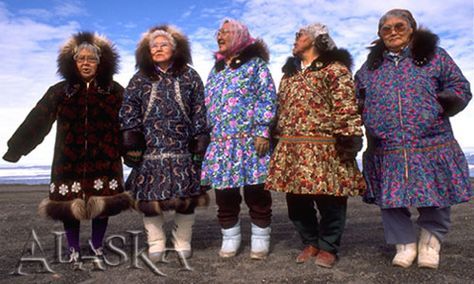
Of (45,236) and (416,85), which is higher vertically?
(416,85)

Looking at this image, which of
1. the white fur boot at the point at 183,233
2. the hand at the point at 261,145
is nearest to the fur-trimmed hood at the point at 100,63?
the white fur boot at the point at 183,233

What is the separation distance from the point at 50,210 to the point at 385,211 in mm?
3014

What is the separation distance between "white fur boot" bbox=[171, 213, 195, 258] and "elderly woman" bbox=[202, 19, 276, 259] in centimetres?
31

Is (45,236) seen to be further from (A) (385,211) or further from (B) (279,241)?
(A) (385,211)

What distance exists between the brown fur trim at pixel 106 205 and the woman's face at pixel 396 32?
2.75m

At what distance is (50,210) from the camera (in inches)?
156

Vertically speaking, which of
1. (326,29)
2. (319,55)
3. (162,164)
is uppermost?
(326,29)

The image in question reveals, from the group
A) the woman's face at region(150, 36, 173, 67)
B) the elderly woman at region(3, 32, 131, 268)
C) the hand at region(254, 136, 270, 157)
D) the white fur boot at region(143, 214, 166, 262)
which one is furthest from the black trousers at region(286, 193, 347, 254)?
the woman's face at region(150, 36, 173, 67)

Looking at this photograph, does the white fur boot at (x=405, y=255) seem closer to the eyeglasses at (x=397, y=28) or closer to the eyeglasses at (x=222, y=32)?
the eyeglasses at (x=397, y=28)

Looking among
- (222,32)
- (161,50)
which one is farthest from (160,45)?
(222,32)

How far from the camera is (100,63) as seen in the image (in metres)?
4.20

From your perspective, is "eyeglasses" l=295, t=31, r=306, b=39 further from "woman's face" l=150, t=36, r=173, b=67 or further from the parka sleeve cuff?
"woman's face" l=150, t=36, r=173, b=67

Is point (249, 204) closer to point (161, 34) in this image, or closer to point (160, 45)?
point (160, 45)

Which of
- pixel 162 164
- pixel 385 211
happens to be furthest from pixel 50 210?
pixel 385 211
